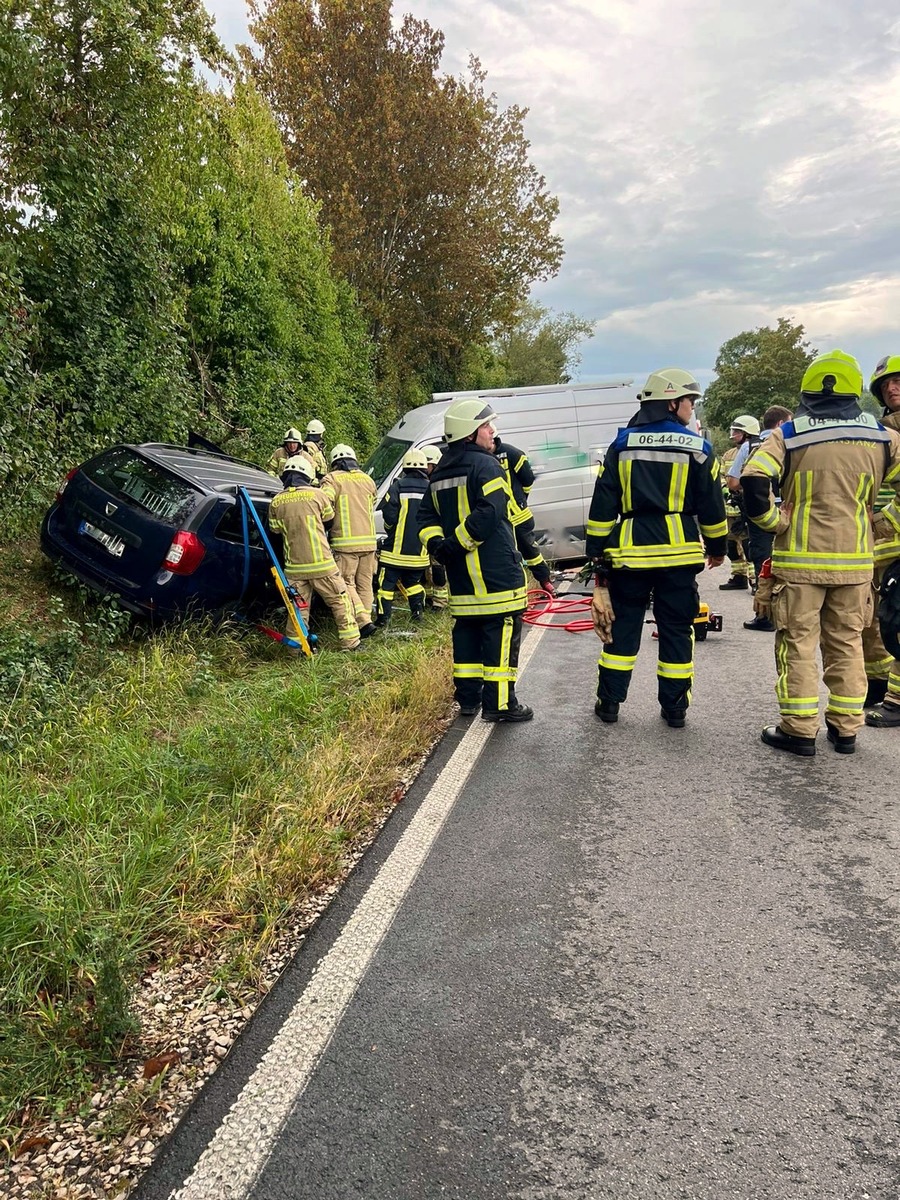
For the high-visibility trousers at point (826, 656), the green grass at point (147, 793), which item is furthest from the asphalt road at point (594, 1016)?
the high-visibility trousers at point (826, 656)

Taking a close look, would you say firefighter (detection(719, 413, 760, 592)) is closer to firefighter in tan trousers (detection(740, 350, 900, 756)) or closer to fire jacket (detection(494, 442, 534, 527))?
fire jacket (detection(494, 442, 534, 527))

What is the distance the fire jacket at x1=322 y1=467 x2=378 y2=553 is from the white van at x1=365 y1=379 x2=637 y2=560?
2352mm

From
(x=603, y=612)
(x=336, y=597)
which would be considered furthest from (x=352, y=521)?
(x=603, y=612)

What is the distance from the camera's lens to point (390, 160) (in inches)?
684

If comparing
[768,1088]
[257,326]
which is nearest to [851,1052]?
[768,1088]

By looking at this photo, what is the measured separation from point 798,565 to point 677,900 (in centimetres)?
221

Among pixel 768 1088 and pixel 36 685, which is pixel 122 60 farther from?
pixel 768 1088

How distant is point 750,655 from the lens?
6391mm

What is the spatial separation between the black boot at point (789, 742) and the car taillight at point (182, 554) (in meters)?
4.19

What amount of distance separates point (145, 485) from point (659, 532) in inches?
157

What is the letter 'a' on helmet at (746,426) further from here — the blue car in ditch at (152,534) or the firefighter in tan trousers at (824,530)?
the blue car in ditch at (152,534)

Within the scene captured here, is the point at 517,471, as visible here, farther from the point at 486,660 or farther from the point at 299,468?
the point at 486,660

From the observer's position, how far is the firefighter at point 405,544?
24.7 ft

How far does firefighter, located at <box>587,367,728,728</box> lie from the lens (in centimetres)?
450
